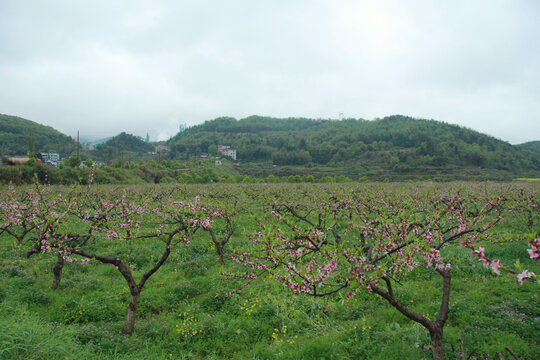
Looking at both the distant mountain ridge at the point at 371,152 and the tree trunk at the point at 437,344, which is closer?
the tree trunk at the point at 437,344

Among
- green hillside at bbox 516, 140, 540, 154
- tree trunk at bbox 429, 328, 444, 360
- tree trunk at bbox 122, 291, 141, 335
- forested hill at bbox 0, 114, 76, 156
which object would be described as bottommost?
tree trunk at bbox 122, 291, 141, 335

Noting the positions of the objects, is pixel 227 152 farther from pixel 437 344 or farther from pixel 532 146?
pixel 532 146

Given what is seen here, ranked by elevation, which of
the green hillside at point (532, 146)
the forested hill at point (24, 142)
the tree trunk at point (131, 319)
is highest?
the green hillside at point (532, 146)

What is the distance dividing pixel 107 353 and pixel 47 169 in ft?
159

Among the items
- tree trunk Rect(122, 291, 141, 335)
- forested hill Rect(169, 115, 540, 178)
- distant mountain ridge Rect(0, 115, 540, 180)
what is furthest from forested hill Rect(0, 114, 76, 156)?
tree trunk Rect(122, 291, 141, 335)

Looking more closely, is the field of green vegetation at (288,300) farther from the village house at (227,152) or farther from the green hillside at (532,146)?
the green hillside at (532,146)

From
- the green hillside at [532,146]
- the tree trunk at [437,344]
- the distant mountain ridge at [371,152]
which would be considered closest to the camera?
the tree trunk at [437,344]

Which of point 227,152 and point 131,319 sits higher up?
point 227,152

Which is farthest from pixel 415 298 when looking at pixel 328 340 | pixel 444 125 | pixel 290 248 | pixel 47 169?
pixel 444 125

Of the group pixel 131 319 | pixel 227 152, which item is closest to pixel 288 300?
pixel 131 319

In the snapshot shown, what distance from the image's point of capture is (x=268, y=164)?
129 metres

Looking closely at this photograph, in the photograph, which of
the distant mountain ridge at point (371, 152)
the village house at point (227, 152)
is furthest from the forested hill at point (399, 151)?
the village house at point (227, 152)

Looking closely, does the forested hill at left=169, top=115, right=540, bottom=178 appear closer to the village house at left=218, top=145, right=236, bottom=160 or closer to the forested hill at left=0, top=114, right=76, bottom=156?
the village house at left=218, top=145, right=236, bottom=160

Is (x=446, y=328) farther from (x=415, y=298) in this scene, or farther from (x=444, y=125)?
(x=444, y=125)
